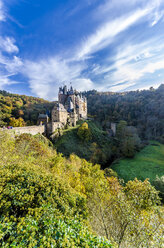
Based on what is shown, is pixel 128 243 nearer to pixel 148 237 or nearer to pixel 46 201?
pixel 148 237

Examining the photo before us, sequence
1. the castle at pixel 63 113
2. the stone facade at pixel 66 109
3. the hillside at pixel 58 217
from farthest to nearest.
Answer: the stone facade at pixel 66 109
the castle at pixel 63 113
the hillside at pixel 58 217

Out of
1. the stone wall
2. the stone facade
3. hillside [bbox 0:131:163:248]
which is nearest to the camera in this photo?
hillside [bbox 0:131:163:248]

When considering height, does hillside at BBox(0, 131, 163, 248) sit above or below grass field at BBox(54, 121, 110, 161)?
above

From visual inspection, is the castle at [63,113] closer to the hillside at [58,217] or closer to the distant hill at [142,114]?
the hillside at [58,217]

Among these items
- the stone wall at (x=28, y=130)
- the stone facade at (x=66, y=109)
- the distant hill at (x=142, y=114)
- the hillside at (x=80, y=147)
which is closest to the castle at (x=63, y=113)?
the stone facade at (x=66, y=109)

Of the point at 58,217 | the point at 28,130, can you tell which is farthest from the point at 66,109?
the point at 58,217

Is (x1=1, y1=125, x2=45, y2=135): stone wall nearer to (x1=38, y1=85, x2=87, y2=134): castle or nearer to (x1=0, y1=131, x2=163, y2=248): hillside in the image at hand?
(x1=38, y1=85, x2=87, y2=134): castle

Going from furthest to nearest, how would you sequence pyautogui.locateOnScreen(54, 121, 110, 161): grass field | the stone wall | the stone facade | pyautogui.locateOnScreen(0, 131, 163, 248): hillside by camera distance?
the stone facade
pyautogui.locateOnScreen(54, 121, 110, 161): grass field
the stone wall
pyautogui.locateOnScreen(0, 131, 163, 248): hillside

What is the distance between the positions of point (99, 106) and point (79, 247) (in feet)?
248

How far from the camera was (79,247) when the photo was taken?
268 centimetres

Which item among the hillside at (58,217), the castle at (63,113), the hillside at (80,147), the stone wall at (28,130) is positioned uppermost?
the castle at (63,113)

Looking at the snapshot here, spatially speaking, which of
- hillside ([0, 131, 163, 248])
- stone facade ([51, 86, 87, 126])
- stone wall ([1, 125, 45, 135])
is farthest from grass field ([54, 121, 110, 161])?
hillside ([0, 131, 163, 248])

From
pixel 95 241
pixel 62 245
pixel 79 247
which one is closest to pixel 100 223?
pixel 95 241

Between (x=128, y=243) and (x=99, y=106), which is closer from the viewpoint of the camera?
(x=128, y=243)
